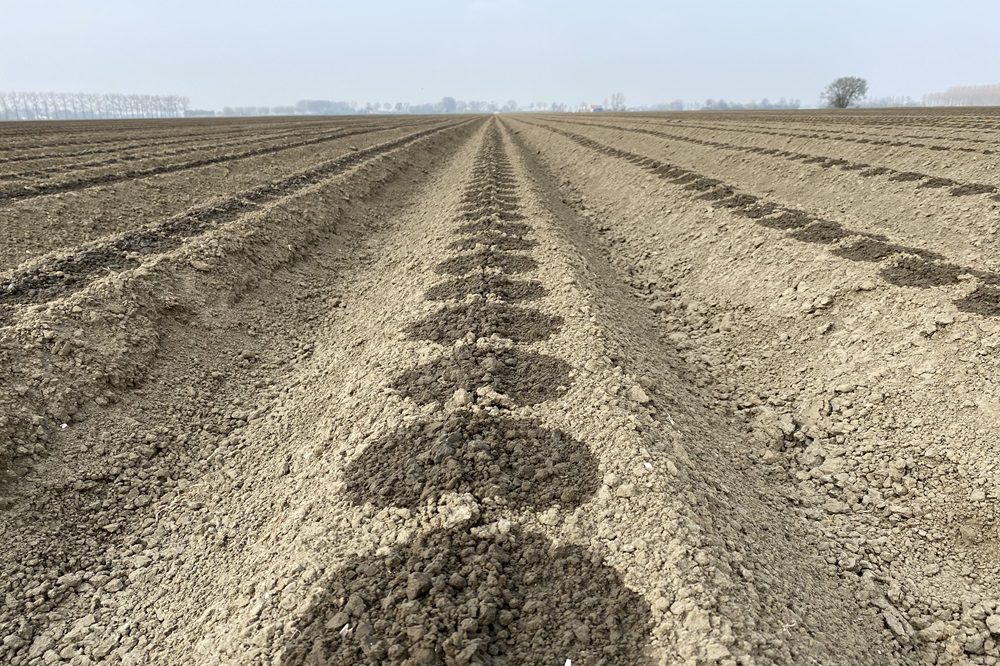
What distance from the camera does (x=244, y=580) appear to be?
3867mm

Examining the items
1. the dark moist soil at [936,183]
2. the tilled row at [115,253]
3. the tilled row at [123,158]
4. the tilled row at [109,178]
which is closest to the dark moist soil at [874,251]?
the dark moist soil at [936,183]

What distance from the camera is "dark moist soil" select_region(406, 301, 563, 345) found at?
682 centimetres

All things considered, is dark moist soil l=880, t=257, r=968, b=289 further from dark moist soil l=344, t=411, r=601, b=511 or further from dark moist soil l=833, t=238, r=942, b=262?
dark moist soil l=344, t=411, r=601, b=511

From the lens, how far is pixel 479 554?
3.62 meters

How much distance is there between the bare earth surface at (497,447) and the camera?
337cm

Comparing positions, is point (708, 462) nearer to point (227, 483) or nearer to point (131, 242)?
point (227, 483)

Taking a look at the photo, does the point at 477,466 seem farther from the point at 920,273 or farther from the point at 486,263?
the point at 920,273

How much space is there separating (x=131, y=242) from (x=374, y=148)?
62.9 ft

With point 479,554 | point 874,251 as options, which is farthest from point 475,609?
point 874,251

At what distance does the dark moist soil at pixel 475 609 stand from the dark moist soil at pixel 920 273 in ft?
20.6

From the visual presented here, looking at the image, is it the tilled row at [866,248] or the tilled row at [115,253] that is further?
the tilled row at [115,253]

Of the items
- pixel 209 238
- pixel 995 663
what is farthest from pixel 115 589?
pixel 209 238

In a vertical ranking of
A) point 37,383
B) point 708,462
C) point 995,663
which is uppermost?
point 37,383

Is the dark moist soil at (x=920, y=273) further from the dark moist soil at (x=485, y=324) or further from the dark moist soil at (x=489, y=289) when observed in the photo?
the dark moist soil at (x=489, y=289)
